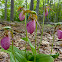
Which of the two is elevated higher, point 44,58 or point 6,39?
point 6,39

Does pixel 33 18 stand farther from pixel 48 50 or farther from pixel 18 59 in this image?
pixel 48 50

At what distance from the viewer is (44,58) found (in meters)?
1.10

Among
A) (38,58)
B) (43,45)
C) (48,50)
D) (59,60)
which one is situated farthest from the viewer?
(43,45)

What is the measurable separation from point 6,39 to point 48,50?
1.19m

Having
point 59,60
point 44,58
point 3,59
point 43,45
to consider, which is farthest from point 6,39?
point 43,45

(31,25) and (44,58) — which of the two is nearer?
(31,25)

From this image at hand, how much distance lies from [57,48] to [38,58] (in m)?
0.83

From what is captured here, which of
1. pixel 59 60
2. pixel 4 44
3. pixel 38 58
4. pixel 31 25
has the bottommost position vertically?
pixel 59 60

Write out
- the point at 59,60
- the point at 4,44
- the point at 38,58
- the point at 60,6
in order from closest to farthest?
1. the point at 4,44
2. the point at 38,58
3. the point at 59,60
4. the point at 60,6

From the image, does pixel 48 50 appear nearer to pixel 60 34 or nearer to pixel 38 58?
pixel 38 58

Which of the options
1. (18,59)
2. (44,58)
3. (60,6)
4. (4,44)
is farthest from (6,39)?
(60,6)

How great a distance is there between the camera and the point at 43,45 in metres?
2.00

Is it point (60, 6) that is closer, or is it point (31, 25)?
point (31, 25)

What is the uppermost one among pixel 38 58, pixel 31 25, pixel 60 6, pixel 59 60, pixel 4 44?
pixel 60 6
